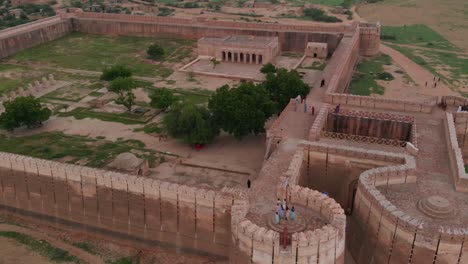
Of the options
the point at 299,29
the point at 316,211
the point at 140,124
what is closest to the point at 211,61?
the point at 299,29

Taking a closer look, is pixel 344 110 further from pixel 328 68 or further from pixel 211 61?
pixel 211 61

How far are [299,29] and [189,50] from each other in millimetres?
16728

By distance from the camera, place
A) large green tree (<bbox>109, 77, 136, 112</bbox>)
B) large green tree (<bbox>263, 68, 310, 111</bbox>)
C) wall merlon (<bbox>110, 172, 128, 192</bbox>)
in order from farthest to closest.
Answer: large green tree (<bbox>109, 77, 136, 112</bbox>) → large green tree (<bbox>263, 68, 310, 111</bbox>) → wall merlon (<bbox>110, 172, 128, 192</bbox>)

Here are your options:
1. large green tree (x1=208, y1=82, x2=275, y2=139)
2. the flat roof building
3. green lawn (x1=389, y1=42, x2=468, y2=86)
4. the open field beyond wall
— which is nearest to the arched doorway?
large green tree (x1=208, y1=82, x2=275, y2=139)

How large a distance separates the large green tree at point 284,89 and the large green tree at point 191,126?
727 cm

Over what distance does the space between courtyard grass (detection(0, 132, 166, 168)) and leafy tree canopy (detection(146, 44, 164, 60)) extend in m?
25.4

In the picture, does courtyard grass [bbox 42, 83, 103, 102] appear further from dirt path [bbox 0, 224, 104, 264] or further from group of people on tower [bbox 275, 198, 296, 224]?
group of people on tower [bbox 275, 198, 296, 224]

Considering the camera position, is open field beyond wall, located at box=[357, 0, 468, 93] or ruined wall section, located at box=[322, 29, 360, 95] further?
open field beyond wall, located at box=[357, 0, 468, 93]

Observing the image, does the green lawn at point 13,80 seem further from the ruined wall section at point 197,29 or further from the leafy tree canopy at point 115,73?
the ruined wall section at point 197,29

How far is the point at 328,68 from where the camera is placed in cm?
4888

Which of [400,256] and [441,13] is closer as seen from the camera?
[400,256]

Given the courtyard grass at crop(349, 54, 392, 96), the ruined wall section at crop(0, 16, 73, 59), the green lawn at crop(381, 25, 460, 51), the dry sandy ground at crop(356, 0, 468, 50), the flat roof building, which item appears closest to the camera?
the courtyard grass at crop(349, 54, 392, 96)

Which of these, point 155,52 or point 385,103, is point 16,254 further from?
point 155,52

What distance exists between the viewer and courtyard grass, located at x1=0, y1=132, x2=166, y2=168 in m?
35.6
